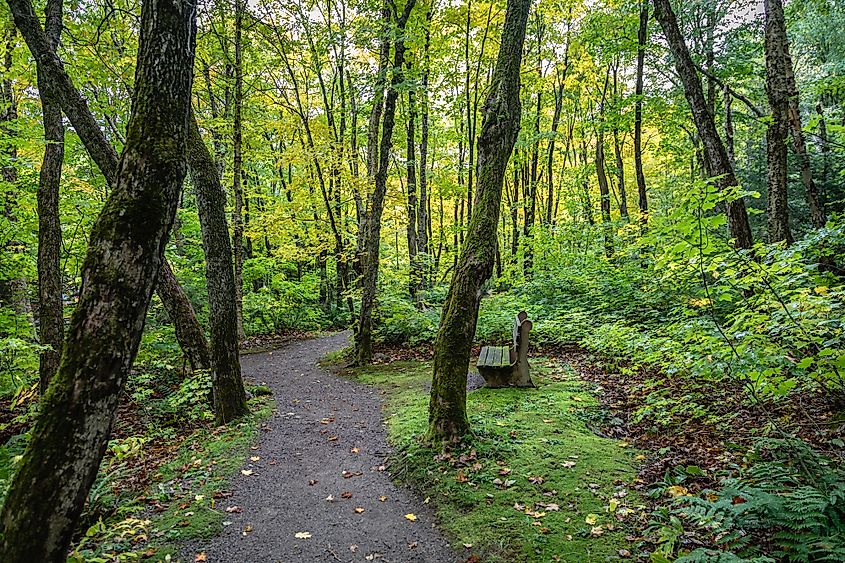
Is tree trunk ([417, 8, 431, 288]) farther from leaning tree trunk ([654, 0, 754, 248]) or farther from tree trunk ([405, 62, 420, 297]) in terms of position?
leaning tree trunk ([654, 0, 754, 248])

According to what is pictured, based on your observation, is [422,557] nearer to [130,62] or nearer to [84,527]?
[84,527]

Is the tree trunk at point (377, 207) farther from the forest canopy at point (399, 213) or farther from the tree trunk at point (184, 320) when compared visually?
the tree trunk at point (184, 320)

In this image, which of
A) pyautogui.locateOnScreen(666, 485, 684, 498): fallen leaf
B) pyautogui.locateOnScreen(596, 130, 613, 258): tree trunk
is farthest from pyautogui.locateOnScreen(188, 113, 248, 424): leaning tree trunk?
pyautogui.locateOnScreen(596, 130, 613, 258): tree trunk

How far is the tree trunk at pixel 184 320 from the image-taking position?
26.3 ft

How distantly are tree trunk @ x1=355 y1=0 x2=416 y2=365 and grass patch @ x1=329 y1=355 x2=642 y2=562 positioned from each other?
11.5ft

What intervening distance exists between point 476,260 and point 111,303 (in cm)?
361

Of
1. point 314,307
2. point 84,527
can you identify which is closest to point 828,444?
point 84,527

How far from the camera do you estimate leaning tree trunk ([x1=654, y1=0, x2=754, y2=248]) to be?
7.93m

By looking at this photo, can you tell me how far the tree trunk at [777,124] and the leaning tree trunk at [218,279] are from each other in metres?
8.84

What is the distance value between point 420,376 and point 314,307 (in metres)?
10.2

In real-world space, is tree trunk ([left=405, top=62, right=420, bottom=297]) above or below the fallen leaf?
above

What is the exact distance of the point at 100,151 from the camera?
7227mm

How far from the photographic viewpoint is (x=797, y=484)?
3.22m

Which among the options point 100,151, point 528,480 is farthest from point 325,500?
point 100,151
